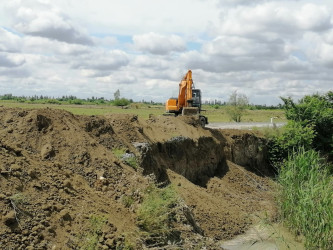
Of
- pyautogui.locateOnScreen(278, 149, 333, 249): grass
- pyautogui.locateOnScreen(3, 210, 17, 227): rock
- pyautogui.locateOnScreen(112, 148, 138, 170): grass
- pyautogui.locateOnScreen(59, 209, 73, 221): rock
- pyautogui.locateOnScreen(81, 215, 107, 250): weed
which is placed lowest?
pyautogui.locateOnScreen(278, 149, 333, 249): grass

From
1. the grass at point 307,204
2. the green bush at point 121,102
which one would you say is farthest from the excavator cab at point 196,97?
the green bush at point 121,102

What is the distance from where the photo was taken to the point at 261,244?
54.2 ft

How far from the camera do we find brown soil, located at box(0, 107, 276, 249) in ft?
27.3

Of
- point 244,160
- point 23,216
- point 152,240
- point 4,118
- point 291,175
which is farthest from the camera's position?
point 244,160

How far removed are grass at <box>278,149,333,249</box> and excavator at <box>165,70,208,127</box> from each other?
11496 millimetres

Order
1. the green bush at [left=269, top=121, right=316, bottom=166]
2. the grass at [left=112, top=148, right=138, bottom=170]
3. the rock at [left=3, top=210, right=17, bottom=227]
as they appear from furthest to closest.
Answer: the green bush at [left=269, top=121, right=316, bottom=166] < the grass at [left=112, top=148, right=138, bottom=170] < the rock at [left=3, top=210, right=17, bottom=227]

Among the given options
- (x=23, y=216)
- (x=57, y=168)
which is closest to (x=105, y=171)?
(x=57, y=168)

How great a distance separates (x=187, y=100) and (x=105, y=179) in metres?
17.1

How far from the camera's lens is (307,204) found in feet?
45.5

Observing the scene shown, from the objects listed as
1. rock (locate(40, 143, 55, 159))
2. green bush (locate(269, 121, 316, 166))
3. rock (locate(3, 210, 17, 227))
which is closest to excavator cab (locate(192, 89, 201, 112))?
green bush (locate(269, 121, 316, 166))

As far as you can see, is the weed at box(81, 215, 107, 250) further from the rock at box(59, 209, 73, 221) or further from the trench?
the trench

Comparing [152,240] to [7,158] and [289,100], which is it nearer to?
[7,158]

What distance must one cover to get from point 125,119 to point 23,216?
1110 cm

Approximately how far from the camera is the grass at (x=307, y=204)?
13.1 m
